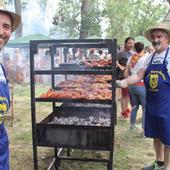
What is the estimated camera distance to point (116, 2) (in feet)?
128

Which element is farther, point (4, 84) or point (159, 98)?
point (159, 98)

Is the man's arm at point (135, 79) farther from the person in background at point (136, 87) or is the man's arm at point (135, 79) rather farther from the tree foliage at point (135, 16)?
the tree foliage at point (135, 16)

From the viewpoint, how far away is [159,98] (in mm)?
4477

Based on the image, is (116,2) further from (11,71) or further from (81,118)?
(81,118)

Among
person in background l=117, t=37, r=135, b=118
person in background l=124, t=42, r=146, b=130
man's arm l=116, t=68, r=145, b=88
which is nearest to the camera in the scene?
man's arm l=116, t=68, r=145, b=88

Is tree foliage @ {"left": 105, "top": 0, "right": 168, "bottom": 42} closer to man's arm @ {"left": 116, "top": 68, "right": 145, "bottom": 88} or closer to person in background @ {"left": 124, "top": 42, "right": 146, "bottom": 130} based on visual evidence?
person in background @ {"left": 124, "top": 42, "right": 146, "bottom": 130}

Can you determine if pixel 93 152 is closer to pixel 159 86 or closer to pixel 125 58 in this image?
pixel 159 86

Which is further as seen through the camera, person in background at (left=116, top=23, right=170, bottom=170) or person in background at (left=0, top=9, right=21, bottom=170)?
person in background at (left=116, top=23, right=170, bottom=170)

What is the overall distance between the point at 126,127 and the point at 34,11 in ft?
306

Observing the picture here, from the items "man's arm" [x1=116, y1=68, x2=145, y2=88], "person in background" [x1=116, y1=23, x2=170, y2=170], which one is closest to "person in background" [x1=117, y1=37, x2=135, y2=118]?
"man's arm" [x1=116, y1=68, x2=145, y2=88]

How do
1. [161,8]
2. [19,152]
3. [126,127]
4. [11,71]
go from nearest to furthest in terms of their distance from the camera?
[19,152]
[126,127]
[11,71]
[161,8]

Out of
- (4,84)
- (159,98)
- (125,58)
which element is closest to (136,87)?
(125,58)

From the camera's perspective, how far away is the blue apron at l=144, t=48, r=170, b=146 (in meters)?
4.41

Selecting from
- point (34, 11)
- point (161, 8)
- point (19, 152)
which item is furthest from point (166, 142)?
point (34, 11)
